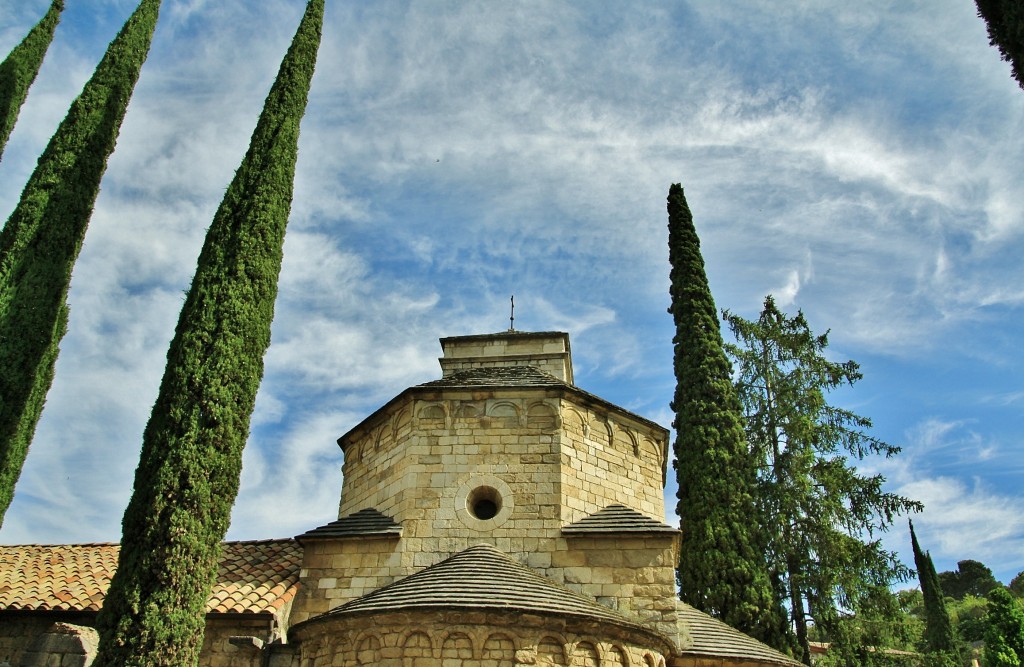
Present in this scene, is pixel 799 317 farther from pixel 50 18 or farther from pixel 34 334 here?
pixel 50 18

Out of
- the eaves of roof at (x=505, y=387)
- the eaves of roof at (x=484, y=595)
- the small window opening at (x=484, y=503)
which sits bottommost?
the eaves of roof at (x=484, y=595)

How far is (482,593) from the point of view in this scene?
25.8 feet

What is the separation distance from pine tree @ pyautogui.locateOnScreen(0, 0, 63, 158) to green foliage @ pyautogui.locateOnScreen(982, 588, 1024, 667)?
30.3 meters

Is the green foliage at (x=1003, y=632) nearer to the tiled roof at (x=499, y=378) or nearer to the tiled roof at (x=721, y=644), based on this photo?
the tiled roof at (x=721, y=644)

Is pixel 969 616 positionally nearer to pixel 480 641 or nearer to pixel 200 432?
pixel 480 641

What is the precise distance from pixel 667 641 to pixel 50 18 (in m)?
19.3

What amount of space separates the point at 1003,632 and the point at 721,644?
18361mm

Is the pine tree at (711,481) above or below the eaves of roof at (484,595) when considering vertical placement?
above

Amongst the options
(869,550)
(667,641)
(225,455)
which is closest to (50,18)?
(225,455)

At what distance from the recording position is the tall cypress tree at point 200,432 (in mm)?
7039

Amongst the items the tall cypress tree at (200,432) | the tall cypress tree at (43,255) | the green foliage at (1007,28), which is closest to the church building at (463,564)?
the tall cypress tree at (200,432)

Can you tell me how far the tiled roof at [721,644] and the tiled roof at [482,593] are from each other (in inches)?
77.3

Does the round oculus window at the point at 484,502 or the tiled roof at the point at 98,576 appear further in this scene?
the round oculus window at the point at 484,502

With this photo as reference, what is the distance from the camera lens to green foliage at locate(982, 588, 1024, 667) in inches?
833
